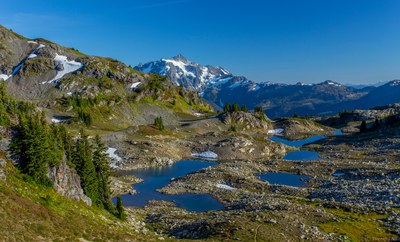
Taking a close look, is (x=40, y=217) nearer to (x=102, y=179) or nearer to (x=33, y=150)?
(x=33, y=150)

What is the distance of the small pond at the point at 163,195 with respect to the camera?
7844cm

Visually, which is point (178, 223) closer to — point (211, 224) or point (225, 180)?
point (211, 224)

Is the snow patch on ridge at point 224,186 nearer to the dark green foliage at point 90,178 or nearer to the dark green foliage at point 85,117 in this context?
the dark green foliage at point 90,178

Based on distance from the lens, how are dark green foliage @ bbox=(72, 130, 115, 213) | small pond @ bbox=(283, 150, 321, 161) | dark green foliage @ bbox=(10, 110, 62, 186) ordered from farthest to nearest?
small pond @ bbox=(283, 150, 321, 161), dark green foliage @ bbox=(72, 130, 115, 213), dark green foliage @ bbox=(10, 110, 62, 186)

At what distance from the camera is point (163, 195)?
8806cm

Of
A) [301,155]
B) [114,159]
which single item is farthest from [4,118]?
[301,155]

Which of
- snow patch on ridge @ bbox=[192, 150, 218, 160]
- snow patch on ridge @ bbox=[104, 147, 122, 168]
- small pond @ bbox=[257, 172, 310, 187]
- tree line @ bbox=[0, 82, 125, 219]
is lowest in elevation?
small pond @ bbox=[257, 172, 310, 187]

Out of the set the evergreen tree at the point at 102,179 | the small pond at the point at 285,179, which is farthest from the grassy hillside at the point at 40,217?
the small pond at the point at 285,179

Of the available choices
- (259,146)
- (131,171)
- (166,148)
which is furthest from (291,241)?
(259,146)

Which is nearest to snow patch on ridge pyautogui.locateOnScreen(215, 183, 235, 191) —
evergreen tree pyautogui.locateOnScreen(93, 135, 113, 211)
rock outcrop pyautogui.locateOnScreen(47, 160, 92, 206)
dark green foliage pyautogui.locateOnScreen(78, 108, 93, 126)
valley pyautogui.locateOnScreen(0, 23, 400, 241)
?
valley pyautogui.locateOnScreen(0, 23, 400, 241)

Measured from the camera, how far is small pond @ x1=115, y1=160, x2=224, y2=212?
7844 cm

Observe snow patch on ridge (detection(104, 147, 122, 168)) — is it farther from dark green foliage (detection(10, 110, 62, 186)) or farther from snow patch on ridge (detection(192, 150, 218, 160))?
dark green foliage (detection(10, 110, 62, 186))

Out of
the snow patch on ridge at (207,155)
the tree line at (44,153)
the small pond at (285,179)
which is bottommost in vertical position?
the small pond at (285,179)

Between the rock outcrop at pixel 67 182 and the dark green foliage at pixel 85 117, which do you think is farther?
the dark green foliage at pixel 85 117
